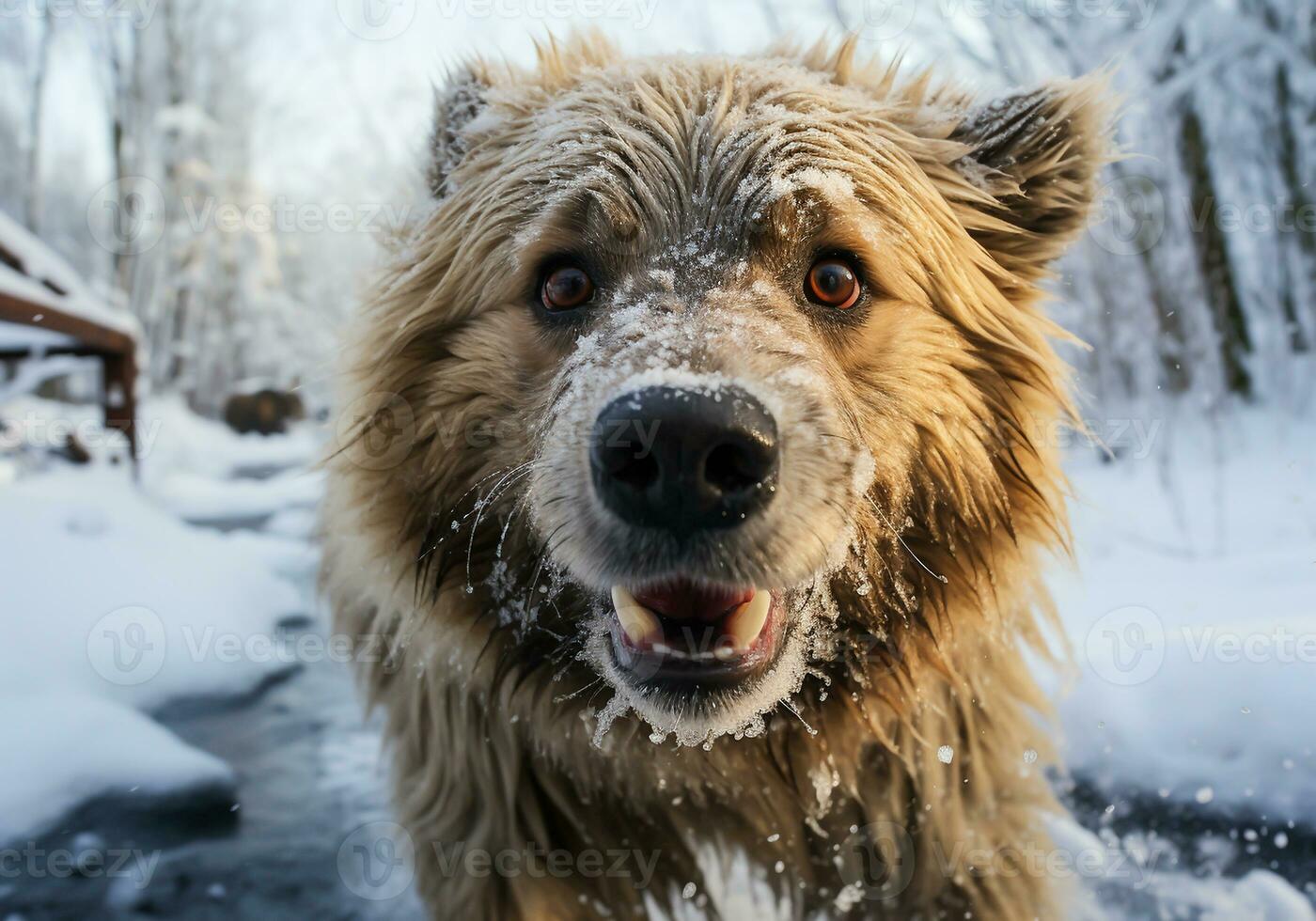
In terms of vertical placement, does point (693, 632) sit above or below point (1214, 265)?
below

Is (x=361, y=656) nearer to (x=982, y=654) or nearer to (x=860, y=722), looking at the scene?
(x=860, y=722)

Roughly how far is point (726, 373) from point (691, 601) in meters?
0.59

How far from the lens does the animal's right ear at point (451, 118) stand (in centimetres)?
329

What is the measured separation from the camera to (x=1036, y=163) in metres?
2.96

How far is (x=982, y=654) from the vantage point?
2.96m

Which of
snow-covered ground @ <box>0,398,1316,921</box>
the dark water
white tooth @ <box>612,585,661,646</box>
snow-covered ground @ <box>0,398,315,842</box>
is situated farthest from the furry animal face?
snow-covered ground @ <box>0,398,315,842</box>

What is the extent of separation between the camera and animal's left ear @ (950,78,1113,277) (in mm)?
2941

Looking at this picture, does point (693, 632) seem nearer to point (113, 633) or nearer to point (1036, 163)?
point (1036, 163)

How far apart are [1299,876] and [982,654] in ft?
4.10

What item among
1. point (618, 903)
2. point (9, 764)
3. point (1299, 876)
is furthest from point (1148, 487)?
point (9, 764)

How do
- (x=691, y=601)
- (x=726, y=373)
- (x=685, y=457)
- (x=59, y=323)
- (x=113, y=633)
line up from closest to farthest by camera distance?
(x=685, y=457), (x=726, y=373), (x=691, y=601), (x=113, y=633), (x=59, y=323)

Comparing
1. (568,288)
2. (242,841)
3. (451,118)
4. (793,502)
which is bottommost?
(242,841)

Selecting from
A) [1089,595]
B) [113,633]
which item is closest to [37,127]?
[113,633]

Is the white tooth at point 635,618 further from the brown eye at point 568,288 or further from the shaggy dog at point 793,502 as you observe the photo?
the brown eye at point 568,288
